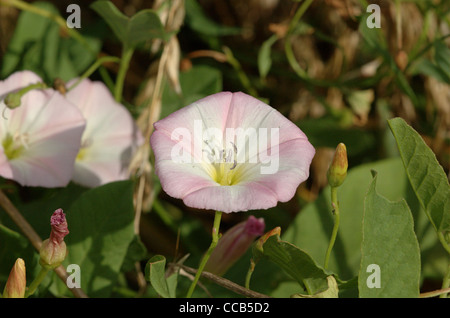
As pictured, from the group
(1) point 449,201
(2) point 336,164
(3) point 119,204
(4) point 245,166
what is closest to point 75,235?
(3) point 119,204

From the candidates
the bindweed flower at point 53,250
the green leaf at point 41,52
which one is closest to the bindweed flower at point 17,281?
the bindweed flower at point 53,250

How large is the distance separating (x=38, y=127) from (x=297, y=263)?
64 cm

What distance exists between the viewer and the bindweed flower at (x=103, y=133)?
1.43 metres

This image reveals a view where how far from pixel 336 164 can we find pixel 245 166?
0.51 feet

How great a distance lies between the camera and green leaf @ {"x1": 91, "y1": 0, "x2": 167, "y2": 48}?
4.24 feet

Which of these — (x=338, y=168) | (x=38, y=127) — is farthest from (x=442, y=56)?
(x=38, y=127)

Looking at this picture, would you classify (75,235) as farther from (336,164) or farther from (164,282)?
(336,164)

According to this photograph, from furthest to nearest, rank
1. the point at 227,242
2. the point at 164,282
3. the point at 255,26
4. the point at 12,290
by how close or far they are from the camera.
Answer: the point at 255,26 < the point at 227,242 < the point at 164,282 < the point at 12,290

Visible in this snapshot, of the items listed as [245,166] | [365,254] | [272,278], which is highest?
[245,166]

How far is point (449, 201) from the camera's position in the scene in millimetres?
1050

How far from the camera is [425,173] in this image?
3.38 feet

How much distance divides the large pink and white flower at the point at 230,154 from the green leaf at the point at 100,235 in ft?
0.69

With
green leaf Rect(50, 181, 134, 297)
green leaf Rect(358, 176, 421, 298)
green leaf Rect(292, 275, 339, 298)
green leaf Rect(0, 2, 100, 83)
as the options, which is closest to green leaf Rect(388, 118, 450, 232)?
green leaf Rect(358, 176, 421, 298)

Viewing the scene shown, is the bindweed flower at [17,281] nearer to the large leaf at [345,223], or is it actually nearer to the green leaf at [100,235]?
the green leaf at [100,235]
